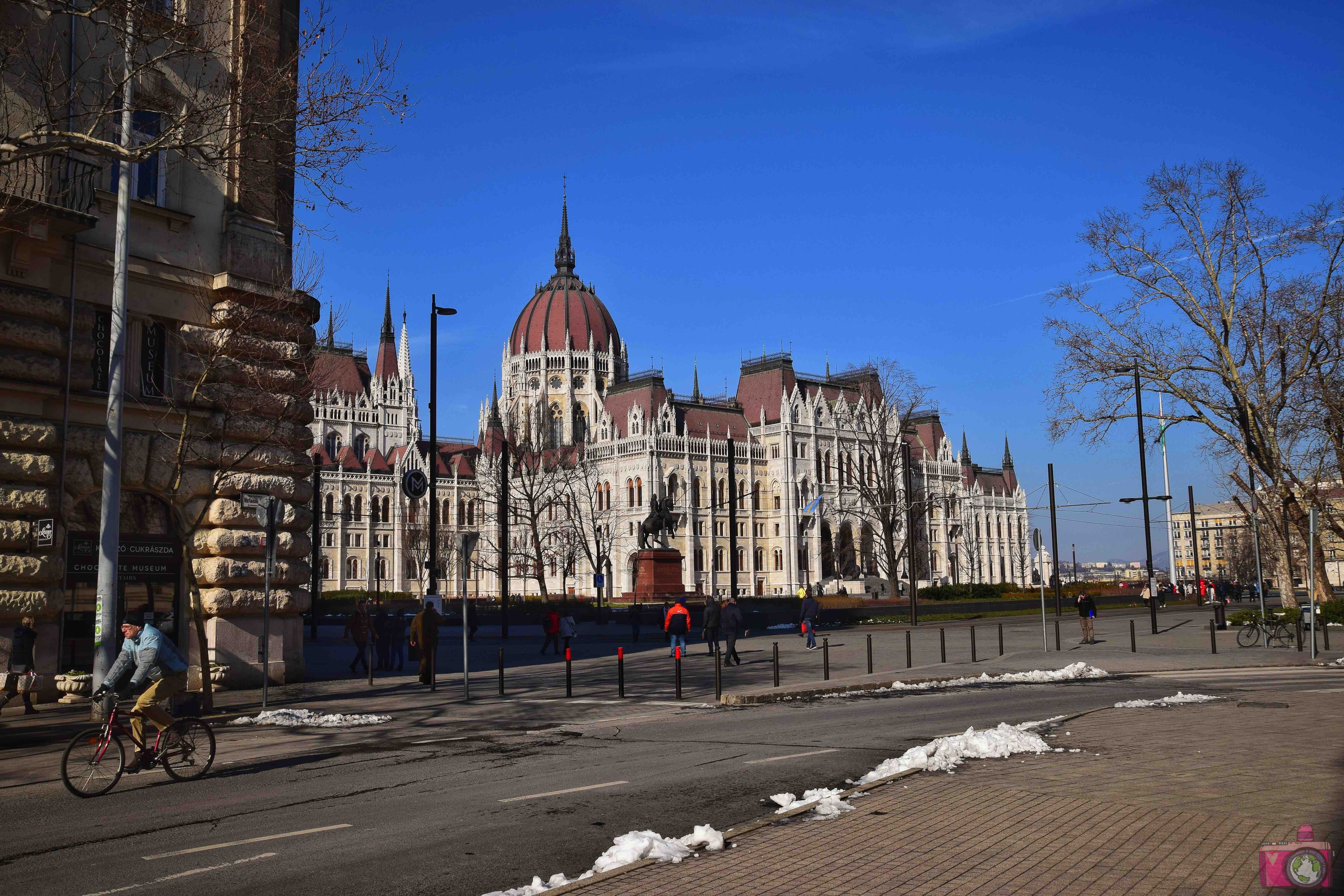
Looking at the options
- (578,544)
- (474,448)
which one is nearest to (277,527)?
(578,544)

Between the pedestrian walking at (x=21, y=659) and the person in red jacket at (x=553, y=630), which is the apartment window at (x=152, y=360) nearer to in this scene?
the pedestrian walking at (x=21, y=659)

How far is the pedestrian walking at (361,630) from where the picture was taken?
2488 centimetres

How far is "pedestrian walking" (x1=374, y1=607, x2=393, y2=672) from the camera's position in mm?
26109

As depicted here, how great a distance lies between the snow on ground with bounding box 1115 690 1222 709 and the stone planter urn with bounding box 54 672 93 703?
1508 cm

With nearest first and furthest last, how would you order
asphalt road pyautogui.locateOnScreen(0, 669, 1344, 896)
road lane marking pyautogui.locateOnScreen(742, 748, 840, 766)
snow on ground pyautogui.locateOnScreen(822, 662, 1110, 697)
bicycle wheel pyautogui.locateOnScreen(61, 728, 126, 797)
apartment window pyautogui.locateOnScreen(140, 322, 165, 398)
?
asphalt road pyautogui.locateOnScreen(0, 669, 1344, 896), bicycle wheel pyautogui.locateOnScreen(61, 728, 126, 797), road lane marking pyautogui.locateOnScreen(742, 748, 840, 766), apartment window pyautogui.locateOnScreen(140, 322, 165, 398), snow on ground pyautogui.locateOnScreen(822, 662, 1110, 697)

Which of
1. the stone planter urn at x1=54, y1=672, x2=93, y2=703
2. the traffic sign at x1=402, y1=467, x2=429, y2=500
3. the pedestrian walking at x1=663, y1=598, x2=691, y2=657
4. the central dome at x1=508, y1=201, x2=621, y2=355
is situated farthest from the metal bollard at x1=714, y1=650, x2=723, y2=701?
the central dome at x1=508, y1=201, x2=621, y2=355

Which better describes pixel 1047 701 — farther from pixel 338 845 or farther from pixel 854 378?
pixel 854 378

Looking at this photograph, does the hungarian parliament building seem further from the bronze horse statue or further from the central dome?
the bronze horse statue

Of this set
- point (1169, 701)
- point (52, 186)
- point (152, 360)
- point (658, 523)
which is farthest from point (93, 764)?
point (658, 523)

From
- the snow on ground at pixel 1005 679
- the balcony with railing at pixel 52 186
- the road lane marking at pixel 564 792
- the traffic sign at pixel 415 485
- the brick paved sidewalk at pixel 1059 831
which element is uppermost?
the balcony with railing at pixel 52 186

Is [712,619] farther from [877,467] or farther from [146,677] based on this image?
[877,467]

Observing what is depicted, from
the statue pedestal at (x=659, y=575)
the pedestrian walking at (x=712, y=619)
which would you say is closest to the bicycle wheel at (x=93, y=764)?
the pedestrian walking at (x=712, y=619)

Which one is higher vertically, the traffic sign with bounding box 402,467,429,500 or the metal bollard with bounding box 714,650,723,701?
the traffic sign with bounding box 402,467,429,500

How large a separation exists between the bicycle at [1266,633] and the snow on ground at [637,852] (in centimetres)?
2369
